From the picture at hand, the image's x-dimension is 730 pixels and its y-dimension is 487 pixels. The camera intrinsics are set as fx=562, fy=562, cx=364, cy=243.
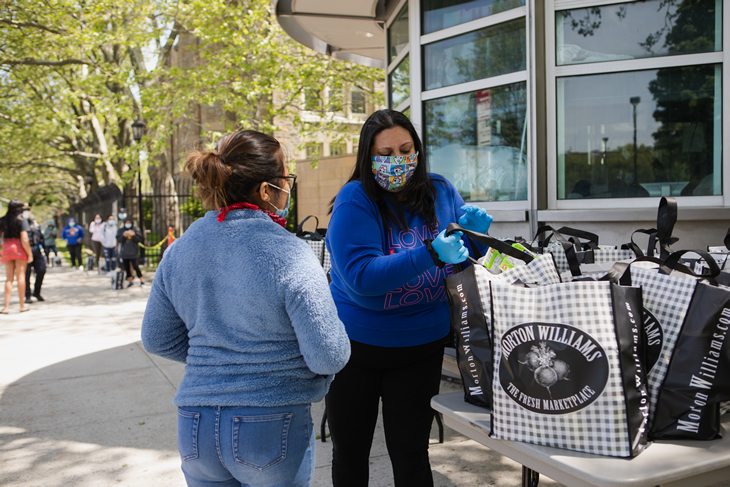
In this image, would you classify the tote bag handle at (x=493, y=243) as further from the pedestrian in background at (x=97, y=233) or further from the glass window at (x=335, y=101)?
the pedestrian in background at (x=97, y=233)

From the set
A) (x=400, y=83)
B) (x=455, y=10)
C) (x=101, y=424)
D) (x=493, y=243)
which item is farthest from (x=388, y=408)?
(x=400, y=83)

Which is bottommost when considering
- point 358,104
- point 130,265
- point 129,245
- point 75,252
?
point 75,252

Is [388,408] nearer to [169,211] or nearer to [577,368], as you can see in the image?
[577,368]

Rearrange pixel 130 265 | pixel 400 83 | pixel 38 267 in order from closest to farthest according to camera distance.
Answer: pixel 400 83 → pixel 38 267 → pixel 130 265

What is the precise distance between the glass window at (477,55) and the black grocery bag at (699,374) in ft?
11.1

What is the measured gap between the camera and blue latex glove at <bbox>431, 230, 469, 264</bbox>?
175cm

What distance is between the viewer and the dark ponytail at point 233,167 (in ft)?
5.24

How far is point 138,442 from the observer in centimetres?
374

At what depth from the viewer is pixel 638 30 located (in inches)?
166

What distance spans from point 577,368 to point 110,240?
14.6m

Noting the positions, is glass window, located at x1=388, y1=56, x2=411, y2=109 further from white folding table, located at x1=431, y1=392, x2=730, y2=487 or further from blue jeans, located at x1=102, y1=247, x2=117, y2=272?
blue jeans, located at x1=102, y1=247, x2=117, y2=272

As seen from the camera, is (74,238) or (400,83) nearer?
(400,83)

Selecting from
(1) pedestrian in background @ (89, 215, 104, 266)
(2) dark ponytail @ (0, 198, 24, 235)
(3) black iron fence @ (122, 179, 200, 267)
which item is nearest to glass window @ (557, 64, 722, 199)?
(2) dark ponytail @ (0, 198, 24, 235)

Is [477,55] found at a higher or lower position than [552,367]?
higher
